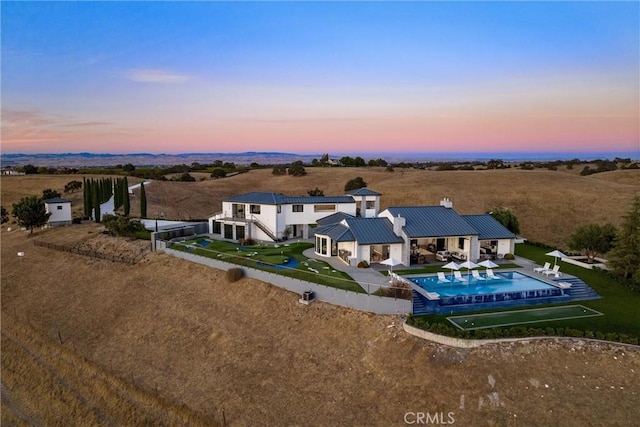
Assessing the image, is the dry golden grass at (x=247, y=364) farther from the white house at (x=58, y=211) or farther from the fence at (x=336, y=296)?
the white house at (x=58, y=211)

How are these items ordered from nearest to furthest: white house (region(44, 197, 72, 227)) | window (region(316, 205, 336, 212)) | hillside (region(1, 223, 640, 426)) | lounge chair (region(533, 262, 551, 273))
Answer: hillside (region(1, 223, 640, 426)) → lounge chair (region(533, 262, 551, 273)) → window (region(316, 205, 336, 212)) → white house (region(44, 197, 72, 227))

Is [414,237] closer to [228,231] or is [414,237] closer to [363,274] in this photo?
[363,274]

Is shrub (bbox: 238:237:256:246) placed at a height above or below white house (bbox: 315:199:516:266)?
below

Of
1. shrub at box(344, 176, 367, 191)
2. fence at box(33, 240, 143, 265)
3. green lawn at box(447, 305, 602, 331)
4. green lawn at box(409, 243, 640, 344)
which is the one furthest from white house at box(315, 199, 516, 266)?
shrub at box(344, 176, 367, 191)

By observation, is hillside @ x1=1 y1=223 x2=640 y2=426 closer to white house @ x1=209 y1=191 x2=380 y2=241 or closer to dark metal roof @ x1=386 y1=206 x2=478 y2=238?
white house @ x1=209 y1=191 x2=380 y2=241

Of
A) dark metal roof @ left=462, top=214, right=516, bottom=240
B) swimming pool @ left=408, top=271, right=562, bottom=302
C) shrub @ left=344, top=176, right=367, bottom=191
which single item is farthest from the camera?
shrub @ left=344, top=176, right=367, bottom=191

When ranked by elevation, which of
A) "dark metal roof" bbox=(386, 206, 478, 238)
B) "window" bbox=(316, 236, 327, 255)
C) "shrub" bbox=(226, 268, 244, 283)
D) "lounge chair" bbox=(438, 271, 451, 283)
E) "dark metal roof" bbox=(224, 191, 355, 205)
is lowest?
"shrub" bbox=(226, 268, 244, 283)


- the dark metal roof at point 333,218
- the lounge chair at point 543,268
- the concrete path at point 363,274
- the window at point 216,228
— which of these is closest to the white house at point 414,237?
the concrete path at point 363,274
